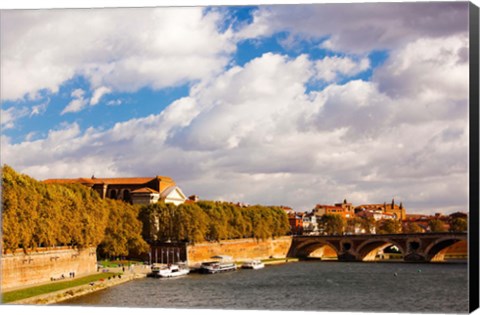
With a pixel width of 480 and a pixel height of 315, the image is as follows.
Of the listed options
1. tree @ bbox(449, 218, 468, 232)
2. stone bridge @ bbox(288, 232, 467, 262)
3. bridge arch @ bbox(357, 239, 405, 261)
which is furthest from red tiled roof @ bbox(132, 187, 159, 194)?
tree @ bbox(449, 218, 468, 232)

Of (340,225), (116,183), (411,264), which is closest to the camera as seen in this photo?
(411,264)

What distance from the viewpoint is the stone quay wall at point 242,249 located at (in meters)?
34.4

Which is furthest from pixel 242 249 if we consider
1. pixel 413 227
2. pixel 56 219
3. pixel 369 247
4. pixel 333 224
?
pixel 56 219

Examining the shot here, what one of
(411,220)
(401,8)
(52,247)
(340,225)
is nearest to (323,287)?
(52,247)

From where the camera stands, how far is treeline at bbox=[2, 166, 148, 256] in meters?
19.1

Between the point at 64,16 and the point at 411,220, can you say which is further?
the point at 411,220

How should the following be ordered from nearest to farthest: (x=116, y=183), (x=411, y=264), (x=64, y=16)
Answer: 1. (x=64, y=16)
2. (x=411, y=264)
3. (x=116, y=183)

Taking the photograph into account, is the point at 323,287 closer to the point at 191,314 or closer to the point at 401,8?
the point at 191,314

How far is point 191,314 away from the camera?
45.2 feet

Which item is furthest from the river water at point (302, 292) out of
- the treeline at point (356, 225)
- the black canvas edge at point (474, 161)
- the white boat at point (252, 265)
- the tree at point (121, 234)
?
the treeline at point (356, 225)

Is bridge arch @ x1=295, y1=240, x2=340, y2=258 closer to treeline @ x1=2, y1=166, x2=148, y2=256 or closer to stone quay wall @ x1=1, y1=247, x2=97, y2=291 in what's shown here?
treeline @ x1=2, y1=166, x2=148, y2=256

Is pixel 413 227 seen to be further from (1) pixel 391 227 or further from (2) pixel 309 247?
(2) pixel 309 247

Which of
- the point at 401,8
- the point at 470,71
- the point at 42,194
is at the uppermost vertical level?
the point at 401,8

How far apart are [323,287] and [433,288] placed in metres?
2.81
